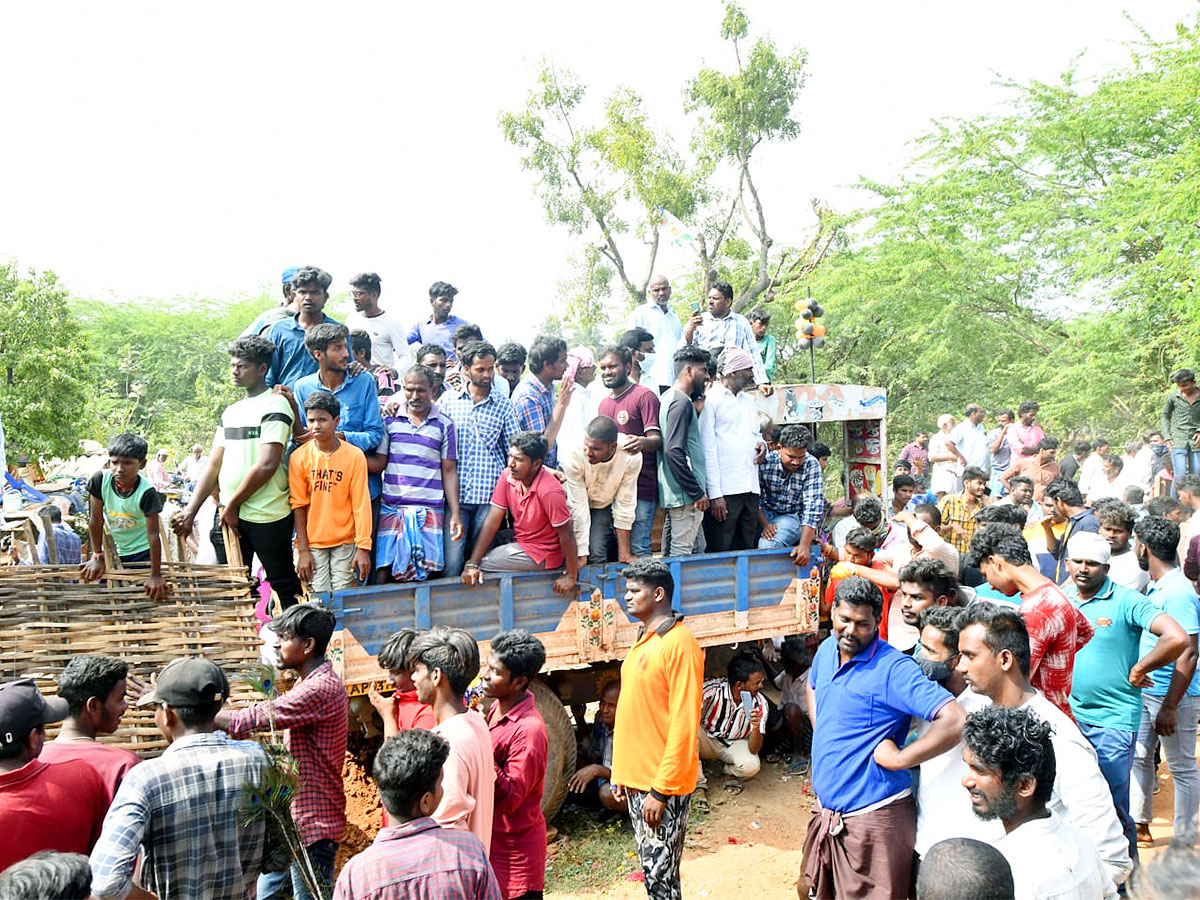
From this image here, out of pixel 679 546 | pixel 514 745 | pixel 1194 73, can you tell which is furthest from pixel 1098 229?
pixel 514 745

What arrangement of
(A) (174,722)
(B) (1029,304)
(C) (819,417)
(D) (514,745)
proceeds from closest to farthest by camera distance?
(A) (174,722) < (D) (514,745) < (C) (819,417) < (B) (1029,304)

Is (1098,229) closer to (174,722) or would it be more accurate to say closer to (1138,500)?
(1138,500)

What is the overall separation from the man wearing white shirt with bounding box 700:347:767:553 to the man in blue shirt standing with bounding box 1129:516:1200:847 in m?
2.42

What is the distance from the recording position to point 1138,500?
31.8ft

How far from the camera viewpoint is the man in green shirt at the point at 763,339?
29.9 ft

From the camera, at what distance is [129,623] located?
3793mm

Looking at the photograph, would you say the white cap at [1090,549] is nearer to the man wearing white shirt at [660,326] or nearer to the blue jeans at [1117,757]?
the blue jeans at [1117,757]

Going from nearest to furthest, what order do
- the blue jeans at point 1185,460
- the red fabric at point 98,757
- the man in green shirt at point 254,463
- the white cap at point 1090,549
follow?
the red fabric at point 98,757, the white cap at point 1090,549, the man in green shirt at point 254,463, the blue jeans at point 1185,460

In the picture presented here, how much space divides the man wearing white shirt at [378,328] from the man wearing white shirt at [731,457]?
246 cm

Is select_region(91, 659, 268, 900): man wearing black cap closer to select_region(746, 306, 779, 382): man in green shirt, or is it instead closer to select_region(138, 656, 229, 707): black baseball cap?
select_region(138, 656, 229, 707): black baseball cap

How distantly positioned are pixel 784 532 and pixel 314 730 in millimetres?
3897

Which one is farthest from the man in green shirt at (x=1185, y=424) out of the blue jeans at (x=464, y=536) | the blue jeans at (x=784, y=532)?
the blue jeans at (x=464, y=536)

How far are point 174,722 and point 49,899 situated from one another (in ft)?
3.16

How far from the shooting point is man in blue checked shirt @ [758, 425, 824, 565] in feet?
22.0
